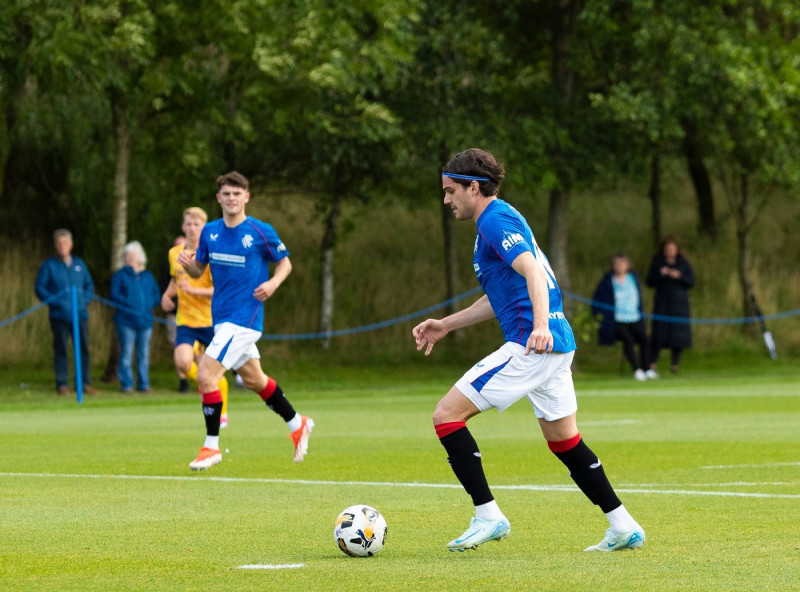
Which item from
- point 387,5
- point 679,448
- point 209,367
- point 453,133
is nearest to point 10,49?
point 387,5

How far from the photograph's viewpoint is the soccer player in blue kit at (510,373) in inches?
280

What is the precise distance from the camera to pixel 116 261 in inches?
976

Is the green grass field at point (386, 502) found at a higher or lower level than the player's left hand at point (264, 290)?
lower

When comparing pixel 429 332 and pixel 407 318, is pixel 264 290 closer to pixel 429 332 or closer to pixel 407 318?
pixel 429 332

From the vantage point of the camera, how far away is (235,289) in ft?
40.8

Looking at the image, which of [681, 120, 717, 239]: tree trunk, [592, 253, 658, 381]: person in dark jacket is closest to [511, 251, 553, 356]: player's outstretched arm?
[592, 253, 658, 381]: person in dark jacket

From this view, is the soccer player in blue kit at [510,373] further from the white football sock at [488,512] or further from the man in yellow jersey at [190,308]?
the man in yellow jersey at [190,308]

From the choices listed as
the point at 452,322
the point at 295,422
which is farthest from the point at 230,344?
the point at 452,322

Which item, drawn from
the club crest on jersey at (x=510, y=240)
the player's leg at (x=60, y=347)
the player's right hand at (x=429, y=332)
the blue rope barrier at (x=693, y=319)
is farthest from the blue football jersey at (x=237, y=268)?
the blue rope barrier at (x=693, y=319)

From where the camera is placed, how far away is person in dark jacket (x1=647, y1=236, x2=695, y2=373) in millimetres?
27281

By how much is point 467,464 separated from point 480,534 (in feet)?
1.20

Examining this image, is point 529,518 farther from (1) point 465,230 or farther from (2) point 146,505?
(1) point 465,230

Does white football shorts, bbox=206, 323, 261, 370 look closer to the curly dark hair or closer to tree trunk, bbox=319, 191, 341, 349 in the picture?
the curly dark hair

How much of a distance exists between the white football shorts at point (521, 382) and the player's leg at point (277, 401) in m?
5.29
